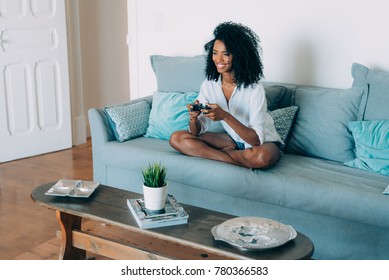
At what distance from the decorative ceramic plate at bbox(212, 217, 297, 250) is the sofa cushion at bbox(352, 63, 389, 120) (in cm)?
111

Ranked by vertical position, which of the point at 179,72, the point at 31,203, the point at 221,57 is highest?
the point at 221,57

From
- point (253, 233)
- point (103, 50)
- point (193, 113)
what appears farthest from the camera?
point (103, 50)

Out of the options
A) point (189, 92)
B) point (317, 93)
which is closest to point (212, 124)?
point (189, 92)

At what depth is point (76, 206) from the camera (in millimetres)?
2426

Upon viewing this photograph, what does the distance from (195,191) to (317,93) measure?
877 mm

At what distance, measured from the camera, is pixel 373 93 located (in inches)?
118

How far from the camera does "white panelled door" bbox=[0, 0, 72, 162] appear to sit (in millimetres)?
4309

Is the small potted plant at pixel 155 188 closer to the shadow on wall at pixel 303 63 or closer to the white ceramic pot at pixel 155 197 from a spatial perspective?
the white ceramic pot at pixel 155 197

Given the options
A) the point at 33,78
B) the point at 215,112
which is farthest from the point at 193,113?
the point at 33,78

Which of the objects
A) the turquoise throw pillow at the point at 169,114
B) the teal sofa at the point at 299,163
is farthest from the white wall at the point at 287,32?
the turquoise throw pillow at the point at 169,114

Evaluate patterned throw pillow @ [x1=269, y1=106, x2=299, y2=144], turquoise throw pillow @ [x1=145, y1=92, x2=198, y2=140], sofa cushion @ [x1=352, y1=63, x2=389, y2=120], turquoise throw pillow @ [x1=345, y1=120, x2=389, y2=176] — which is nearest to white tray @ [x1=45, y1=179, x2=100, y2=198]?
turquoise throw pillow @ [x1=145, y1=92, x2=198, y2=140]

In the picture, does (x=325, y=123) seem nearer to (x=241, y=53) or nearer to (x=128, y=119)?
(x=241, y=53)

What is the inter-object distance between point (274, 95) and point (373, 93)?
557mm

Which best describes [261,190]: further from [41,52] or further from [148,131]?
[41,52]
